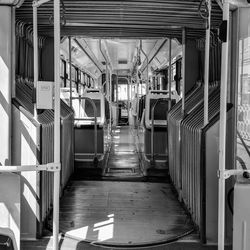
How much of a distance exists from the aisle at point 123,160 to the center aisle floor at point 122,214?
63cm

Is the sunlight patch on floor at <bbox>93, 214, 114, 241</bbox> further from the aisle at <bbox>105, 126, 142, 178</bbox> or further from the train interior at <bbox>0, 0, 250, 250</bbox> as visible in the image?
the aisle at <bbox>105, 126, 142, 178</bbox>

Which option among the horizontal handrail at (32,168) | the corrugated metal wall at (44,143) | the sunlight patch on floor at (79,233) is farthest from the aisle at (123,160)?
the horizontal handrail at (32,168)

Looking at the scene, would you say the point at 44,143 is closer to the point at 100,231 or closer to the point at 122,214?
the point at 100,231

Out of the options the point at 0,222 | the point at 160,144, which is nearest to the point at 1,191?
the point at 0,222

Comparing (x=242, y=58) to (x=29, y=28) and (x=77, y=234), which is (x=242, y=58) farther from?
(x=29, y=28)

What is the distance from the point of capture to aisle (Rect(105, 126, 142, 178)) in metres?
6.23

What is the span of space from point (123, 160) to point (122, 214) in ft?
11.0

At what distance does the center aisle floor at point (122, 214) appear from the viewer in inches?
137

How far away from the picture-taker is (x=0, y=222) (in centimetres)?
281

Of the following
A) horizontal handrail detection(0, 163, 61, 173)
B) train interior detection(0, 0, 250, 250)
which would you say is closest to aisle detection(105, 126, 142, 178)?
train interior detection(0, 0, 250, 250)

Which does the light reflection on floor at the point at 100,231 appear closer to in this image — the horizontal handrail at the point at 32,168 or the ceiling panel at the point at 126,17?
the horizontal handrail at the point at 32,168

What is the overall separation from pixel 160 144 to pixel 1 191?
454cm

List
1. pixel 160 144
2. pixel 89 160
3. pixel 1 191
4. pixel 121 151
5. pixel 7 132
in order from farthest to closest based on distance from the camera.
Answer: pixel 121 151 < pixel 160 144 < pixel 89 160 < pixel 7 132 < pixel 1 191

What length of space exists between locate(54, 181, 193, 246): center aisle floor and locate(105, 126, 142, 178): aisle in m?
0.63
